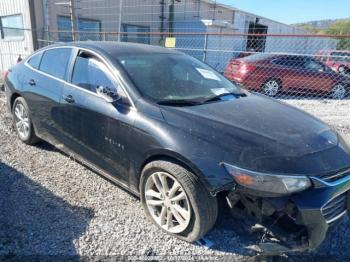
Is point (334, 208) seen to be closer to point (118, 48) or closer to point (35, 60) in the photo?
point (118, 48)

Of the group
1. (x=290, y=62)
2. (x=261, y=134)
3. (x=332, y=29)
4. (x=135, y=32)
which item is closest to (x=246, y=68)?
(x=290, y=62)

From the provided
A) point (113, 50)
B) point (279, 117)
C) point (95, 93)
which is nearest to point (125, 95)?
point (95, 93)

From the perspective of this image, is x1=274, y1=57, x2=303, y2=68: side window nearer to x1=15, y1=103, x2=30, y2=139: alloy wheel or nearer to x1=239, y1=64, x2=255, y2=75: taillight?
x1=239, y1=64, x2=255, y2=75: taillight

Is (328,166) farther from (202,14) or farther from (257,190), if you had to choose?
(202,14)

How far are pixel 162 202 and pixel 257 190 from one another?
2.90 ft

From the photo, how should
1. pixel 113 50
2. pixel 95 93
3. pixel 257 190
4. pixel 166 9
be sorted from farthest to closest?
pixel 166 9 → pixel 113 50 → pixel 95 93 → pixel 257 190

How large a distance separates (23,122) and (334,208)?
401cm

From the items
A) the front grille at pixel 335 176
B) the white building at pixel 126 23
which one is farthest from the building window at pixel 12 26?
the front grille at pixel 335 176

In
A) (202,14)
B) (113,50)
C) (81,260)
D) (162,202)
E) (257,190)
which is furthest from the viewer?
(202,14)

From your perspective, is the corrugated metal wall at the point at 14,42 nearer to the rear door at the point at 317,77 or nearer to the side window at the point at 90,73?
the side window at the point at 90,73

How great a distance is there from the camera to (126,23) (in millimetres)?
13836

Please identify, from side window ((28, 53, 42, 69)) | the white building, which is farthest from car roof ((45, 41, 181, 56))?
the white building

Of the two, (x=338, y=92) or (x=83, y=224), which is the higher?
(x=83, y=224)

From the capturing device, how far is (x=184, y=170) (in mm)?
2502
